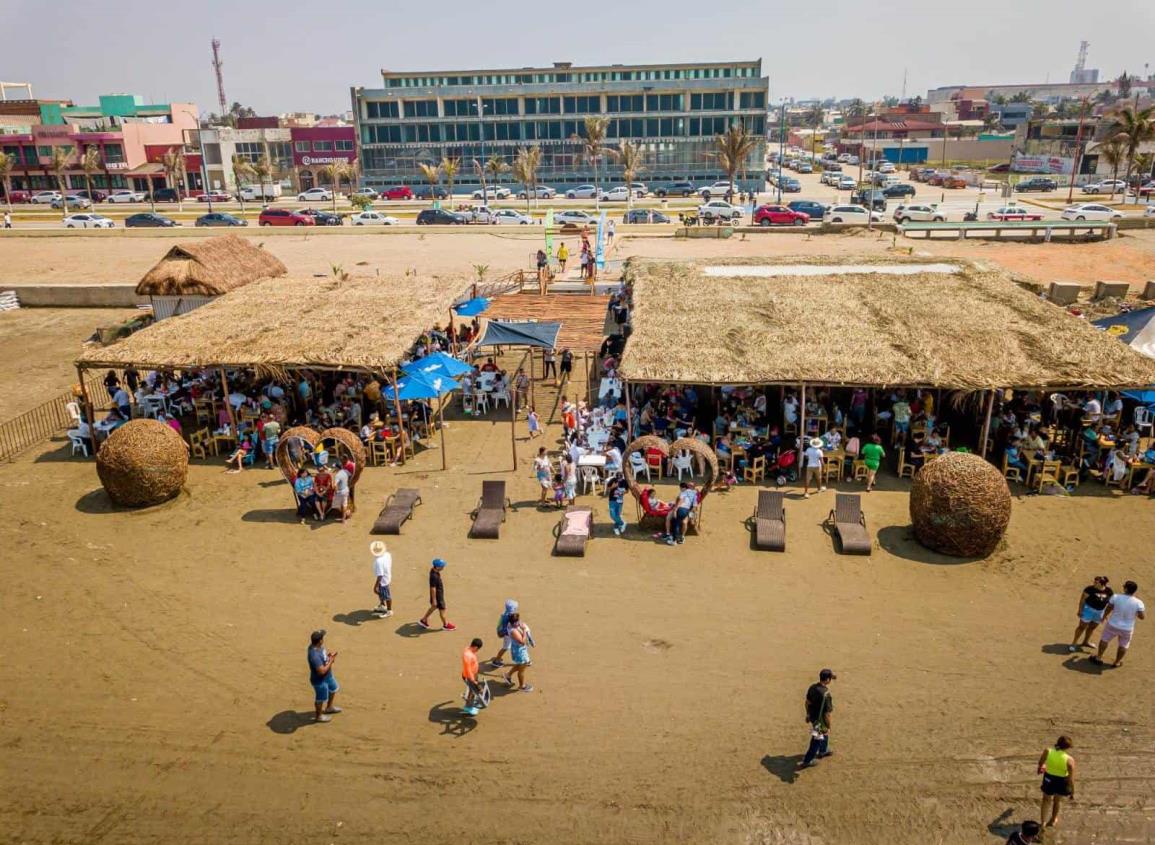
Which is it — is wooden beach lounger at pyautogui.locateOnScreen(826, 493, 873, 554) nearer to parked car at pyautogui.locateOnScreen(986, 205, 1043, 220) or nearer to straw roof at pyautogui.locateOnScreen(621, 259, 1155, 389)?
straw roof at pyautogui.locateOnScreen(621, 259, 1155, 389)

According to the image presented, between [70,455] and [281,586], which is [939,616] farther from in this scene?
[70,455]

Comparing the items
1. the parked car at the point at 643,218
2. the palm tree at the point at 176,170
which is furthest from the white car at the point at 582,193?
the palm tree at the point at 176,170

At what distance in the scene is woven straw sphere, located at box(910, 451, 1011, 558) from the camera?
43.6 ft

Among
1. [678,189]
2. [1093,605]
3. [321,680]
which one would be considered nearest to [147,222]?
[678,189]

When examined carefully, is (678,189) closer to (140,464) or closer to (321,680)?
(140,464)

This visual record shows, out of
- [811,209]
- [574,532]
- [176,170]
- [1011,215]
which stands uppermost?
[176,170]

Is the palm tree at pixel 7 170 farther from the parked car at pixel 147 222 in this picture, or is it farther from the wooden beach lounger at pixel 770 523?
the wooden beach lounger at pixel 770 523

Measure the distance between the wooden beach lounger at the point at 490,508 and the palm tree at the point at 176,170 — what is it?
65.8 m

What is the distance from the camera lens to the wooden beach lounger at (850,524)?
1386 cm

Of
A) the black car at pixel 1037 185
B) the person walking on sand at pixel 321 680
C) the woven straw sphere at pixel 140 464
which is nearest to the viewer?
the person walking on sand at pixel 321 680

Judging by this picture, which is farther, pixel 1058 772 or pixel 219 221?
pixel 219 221

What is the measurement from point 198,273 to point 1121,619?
2599 centimetres

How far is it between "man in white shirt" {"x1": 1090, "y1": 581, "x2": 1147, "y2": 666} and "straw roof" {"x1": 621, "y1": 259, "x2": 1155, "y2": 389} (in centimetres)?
629

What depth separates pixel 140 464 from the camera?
1582 cm
